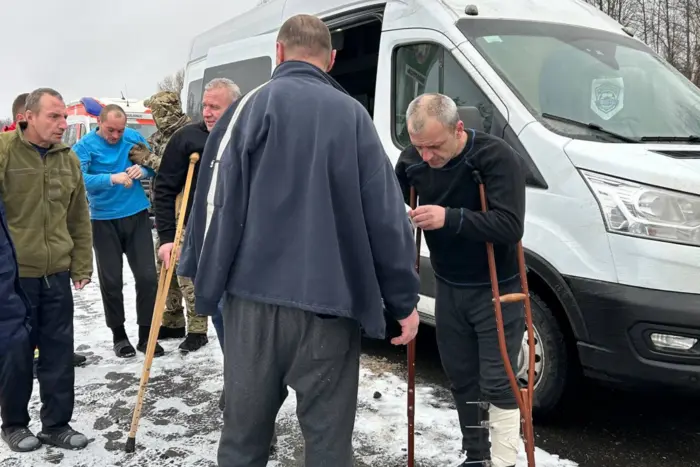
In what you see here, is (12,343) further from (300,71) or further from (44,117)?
(300,71)

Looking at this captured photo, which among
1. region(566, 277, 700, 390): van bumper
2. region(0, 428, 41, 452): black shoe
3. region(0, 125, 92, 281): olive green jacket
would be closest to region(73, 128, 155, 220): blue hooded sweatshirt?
region(0, 125, 92, 281): olive green jacket

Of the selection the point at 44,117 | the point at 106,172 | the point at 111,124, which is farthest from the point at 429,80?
the point at 106,172

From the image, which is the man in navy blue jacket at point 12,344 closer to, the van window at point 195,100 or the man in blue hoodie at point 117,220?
the man in blue hoodie at point 117,220

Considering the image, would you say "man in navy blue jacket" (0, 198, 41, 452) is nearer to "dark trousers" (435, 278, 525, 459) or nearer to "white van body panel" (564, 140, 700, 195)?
"dark trousers" (435, 278, 525, 459)

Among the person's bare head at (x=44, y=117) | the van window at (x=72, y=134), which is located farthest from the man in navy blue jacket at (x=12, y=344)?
the van window at (x=72, y=134)

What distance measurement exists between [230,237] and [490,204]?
120 centimetres

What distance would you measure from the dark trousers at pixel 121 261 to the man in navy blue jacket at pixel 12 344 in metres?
1.70

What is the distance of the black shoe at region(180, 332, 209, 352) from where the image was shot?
5121mm

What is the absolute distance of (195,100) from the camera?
716 centimetres

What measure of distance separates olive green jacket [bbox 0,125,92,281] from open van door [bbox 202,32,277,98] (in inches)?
94.6

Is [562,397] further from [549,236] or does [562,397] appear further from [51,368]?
[51,368]

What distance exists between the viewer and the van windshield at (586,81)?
3529 mm

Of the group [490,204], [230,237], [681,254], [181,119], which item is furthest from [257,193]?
[181,119]

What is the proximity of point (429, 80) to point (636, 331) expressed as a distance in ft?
6.87
